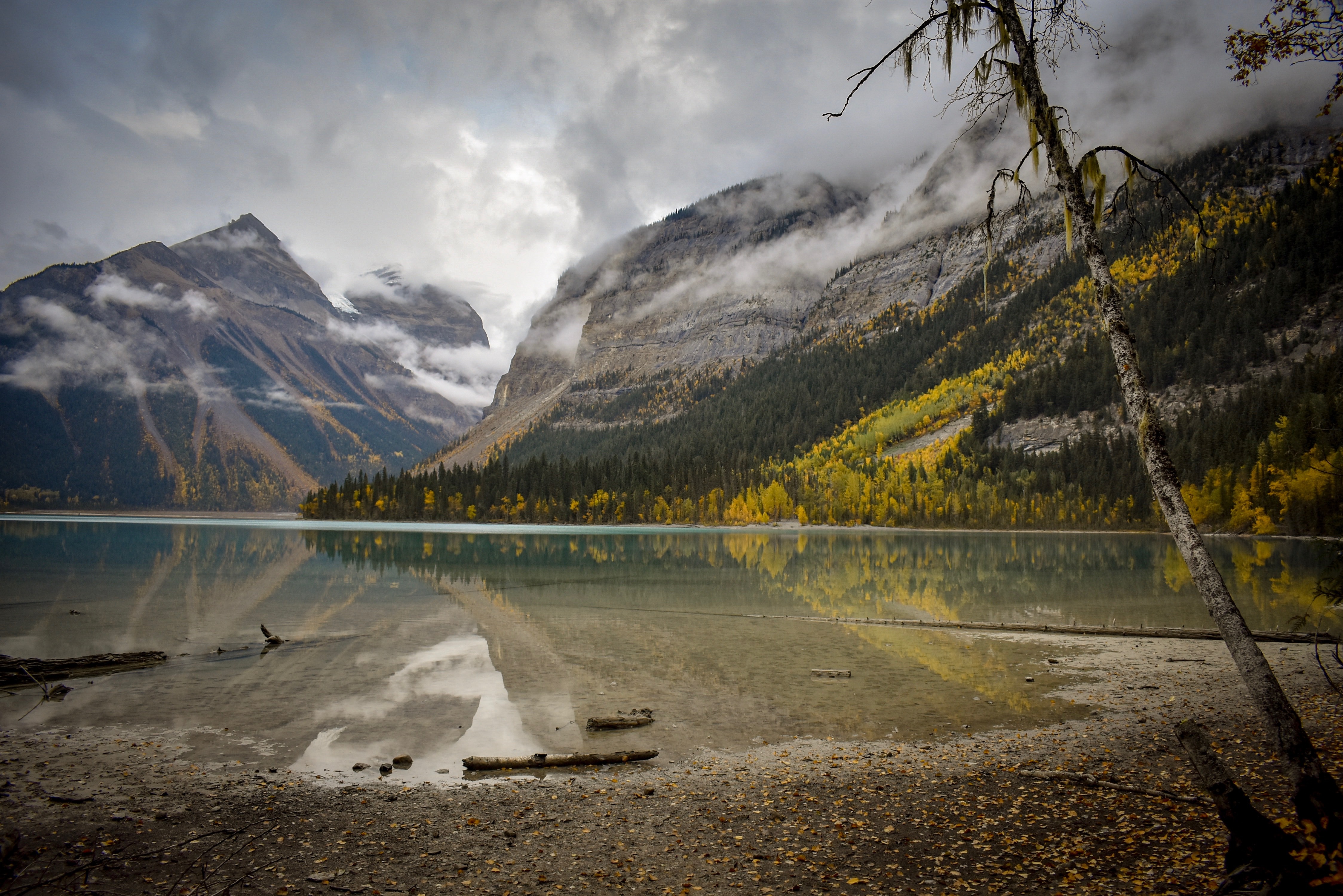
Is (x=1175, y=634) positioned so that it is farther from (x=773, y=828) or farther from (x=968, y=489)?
(x=968, y=489)

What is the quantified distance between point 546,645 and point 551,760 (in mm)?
10723

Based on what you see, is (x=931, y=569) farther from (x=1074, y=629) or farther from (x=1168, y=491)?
(x=1168, y=491)

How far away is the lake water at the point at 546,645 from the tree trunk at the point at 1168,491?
6.73 meters

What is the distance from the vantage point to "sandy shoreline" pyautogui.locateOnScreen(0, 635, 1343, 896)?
670 cm

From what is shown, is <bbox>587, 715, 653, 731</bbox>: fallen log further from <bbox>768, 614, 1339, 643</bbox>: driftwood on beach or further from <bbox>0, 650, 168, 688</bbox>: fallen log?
<bbox>768, 614, 1339, 643</bbox>: driftwood on beach

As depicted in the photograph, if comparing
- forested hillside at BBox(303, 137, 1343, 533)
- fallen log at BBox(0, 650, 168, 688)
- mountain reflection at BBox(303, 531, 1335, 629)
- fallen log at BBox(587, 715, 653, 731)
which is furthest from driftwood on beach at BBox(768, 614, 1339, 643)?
forested hillside at BBox(303, 137, 1343, 533)

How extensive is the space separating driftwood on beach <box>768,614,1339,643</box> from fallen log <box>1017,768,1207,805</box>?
14625 mm

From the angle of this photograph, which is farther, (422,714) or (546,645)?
(546,645)

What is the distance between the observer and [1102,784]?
859 cm

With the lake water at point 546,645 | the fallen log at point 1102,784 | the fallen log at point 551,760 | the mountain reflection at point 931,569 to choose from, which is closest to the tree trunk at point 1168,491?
the fallen log at point 1102,784

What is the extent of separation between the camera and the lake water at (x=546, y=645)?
12.6 meters

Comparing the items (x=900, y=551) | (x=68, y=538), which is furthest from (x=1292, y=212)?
(x=68, y=538)

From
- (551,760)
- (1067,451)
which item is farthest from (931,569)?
(1067,451)

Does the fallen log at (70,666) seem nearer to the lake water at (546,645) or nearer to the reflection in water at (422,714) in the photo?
the lake water at (546,645)
